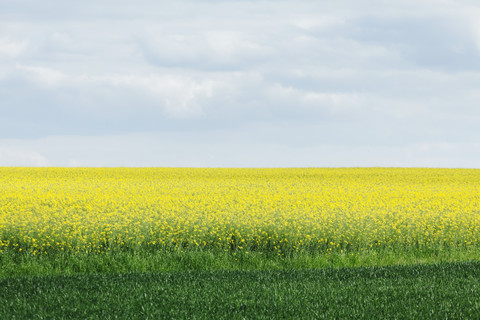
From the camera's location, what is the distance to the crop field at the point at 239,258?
32.0 ft

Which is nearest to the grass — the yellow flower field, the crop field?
the crop field

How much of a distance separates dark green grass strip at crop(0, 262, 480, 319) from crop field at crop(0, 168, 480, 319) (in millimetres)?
31

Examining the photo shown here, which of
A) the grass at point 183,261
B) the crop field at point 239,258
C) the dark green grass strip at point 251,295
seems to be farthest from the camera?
the grass at point 183,261

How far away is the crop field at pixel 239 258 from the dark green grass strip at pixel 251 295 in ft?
0.10

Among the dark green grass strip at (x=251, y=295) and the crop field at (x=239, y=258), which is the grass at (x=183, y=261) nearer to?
the crop field at (x=239, y=258)

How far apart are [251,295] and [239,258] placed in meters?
4.46

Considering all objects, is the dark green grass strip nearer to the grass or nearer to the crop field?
the crop field

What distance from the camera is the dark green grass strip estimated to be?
934 centimetres

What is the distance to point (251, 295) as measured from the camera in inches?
407

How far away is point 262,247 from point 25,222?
7.37m

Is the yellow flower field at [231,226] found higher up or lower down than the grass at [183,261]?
higher up

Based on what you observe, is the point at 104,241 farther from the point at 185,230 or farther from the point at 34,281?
the point at 34,281

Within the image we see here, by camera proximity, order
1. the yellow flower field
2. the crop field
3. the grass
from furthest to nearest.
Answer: the yellow flower field
the grass
the crop field

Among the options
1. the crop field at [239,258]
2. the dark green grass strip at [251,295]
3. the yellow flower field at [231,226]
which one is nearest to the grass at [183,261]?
the crop field at [239,258]
